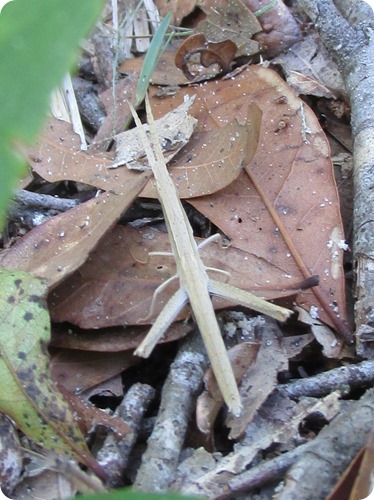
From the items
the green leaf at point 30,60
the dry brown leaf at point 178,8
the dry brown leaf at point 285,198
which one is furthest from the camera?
the dry brown leaf at point 178,8

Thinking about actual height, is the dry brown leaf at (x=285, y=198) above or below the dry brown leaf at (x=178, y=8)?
below

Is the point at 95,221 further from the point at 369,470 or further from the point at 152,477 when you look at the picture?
the point at 369,470

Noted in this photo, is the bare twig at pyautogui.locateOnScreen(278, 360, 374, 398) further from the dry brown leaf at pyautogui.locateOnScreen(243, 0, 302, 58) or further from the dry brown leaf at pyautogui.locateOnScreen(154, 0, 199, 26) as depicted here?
the dry brown leaf at pyautogui.locateOnScreen(154, 0, 199, 26)

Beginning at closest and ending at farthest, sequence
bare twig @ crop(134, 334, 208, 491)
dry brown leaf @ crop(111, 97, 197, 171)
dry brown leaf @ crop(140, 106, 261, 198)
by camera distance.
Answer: bare twig @ crop(134, 334, 208, 491)
dry brown leaf @ crop(140, 106, 261, 198)
dry brown leaf @ crop(111, 97, 197, 171)

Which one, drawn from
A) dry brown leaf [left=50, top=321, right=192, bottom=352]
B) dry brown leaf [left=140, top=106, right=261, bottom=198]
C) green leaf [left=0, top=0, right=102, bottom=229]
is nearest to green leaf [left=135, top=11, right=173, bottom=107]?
dry brown leaf [left=140, top=106, right=261, bottom=198]

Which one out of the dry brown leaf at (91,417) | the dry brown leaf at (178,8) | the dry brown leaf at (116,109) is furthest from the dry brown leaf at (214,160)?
the dry brown leaf at (178,8)

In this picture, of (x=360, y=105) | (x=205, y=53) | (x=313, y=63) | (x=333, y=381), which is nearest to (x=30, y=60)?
(x=333, y=381)

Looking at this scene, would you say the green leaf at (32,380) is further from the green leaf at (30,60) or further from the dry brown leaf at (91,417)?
the green leaf at (30,60)
